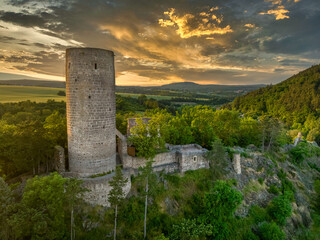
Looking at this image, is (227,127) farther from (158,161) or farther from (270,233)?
(158,161)

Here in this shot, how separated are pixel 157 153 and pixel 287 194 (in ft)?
81.5

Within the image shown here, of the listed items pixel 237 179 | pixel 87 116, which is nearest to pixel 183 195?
pixel 237 179

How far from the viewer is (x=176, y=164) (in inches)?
1099

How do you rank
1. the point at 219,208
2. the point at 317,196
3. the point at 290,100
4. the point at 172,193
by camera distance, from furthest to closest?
1. the point at 290,100
2. the point at 317,196
3. the point at 172,193
4. the point at 219,208

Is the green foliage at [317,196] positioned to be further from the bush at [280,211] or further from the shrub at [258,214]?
the shrub at [258,214]

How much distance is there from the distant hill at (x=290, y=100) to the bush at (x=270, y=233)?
104 meters

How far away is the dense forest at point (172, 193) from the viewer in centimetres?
1523

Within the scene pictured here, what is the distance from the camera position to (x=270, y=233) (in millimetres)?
25750

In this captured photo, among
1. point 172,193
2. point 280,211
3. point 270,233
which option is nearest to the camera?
point 172,193

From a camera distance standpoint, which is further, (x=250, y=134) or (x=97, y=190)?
(x=250, y=134)

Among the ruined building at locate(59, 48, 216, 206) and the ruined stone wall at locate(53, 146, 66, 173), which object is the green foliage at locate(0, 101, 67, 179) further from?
the ruined building at locate(59, 48, 216, 206)

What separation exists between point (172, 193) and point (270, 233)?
14.1 m

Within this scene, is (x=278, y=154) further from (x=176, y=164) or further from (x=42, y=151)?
(x=42, y=151)

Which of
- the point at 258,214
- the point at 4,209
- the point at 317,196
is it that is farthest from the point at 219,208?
the point at 317,196
